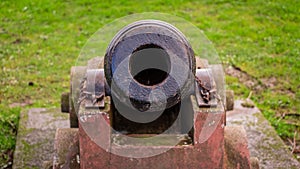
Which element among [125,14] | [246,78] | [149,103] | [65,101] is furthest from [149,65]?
[125,14]

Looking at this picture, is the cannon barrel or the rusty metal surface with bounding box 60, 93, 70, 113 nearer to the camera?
the cannon barrel

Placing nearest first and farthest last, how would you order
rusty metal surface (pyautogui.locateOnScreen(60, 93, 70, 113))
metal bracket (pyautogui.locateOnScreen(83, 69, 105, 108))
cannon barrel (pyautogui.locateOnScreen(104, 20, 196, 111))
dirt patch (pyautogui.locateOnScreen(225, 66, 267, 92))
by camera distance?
1. cannon barrel (pyautogui.locateOnScreen(104, 20, 196, 111))
2. metal bracket (pyautogui.locateOnScreen(83, 69, 105, 108))
3. rusty metal surface (pyautogui.locateOnScreen(60, 93, 70, 113))
4. dirt patch (pyautogui.locateOnScreen(225, 66, 267, 92))

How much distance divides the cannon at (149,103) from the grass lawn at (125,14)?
62.8 inches

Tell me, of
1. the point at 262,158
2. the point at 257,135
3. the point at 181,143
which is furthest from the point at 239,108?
the point at 181,143

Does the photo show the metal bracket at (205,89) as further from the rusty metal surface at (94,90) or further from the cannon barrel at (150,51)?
the rusty metal surface at (94,90)

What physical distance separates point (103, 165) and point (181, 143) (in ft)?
1.55

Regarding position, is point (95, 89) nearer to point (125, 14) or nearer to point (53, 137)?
point (53, 137)

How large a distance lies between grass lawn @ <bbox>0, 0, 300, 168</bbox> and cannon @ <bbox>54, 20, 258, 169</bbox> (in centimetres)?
160

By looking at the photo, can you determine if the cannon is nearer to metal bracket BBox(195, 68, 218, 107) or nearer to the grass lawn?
metal bracket BBox(195, 68, 218, 107)

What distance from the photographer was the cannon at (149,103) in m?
3.13

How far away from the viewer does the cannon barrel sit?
122 inches

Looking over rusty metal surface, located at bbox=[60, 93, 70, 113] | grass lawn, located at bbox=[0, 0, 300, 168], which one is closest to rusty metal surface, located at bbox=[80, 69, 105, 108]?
rusty metal surface, located at bbox=[60, 93, 70, 113]

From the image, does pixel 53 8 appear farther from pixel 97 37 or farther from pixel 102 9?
pixel 97 37

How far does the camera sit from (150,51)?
128 inches
